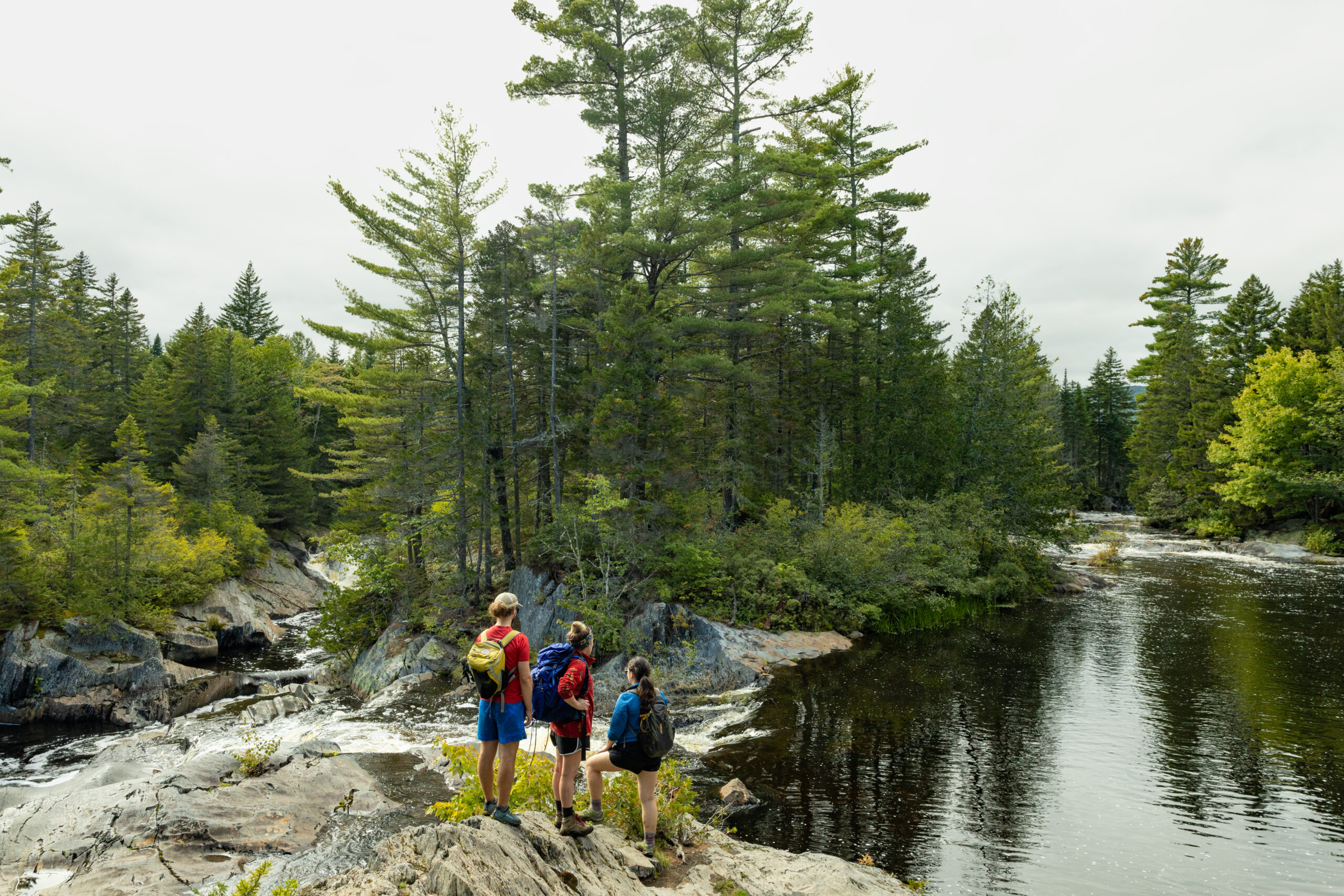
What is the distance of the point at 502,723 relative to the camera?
5723mm

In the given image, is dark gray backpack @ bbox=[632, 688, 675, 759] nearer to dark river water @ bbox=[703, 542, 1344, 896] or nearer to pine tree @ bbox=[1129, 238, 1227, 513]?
dark river water @ bbox=[703, 542, 1344, 896]

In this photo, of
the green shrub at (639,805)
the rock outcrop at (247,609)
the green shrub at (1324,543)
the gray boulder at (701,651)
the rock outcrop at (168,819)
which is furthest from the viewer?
the green shrub at (1324,543)

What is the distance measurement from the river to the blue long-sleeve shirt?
13.0 feet

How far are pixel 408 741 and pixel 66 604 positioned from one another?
46.0ft

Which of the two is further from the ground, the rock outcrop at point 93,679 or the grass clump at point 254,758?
the grass clump at point 254,758

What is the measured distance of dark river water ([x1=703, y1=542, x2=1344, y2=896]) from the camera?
27.6 ft

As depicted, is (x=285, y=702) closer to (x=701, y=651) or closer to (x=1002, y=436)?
(x=701, y=651)

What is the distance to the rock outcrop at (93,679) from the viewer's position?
1709 centimetres

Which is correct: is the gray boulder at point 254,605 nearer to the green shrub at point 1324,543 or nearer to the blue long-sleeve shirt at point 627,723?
the blue long-sleeve shirt at point 627,723

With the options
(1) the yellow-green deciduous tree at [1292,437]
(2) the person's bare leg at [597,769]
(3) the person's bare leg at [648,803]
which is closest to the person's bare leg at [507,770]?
(2) the person's bare leg at [597,769]

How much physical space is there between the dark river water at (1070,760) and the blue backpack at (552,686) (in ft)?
15.0

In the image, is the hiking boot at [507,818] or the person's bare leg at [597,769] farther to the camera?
the person's bare leg at [597,769]

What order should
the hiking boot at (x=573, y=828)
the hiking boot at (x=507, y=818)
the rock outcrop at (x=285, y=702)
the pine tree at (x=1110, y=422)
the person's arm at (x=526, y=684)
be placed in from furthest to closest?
the pine tree at (x=1110, y=422), the rock outcrop at (x=285, y=702), the hiking boot at (x=573, y=828), the person's arm at (x=526, y=684), the hiking boot at (x=507, y=818)

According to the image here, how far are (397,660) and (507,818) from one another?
15.2 metres
